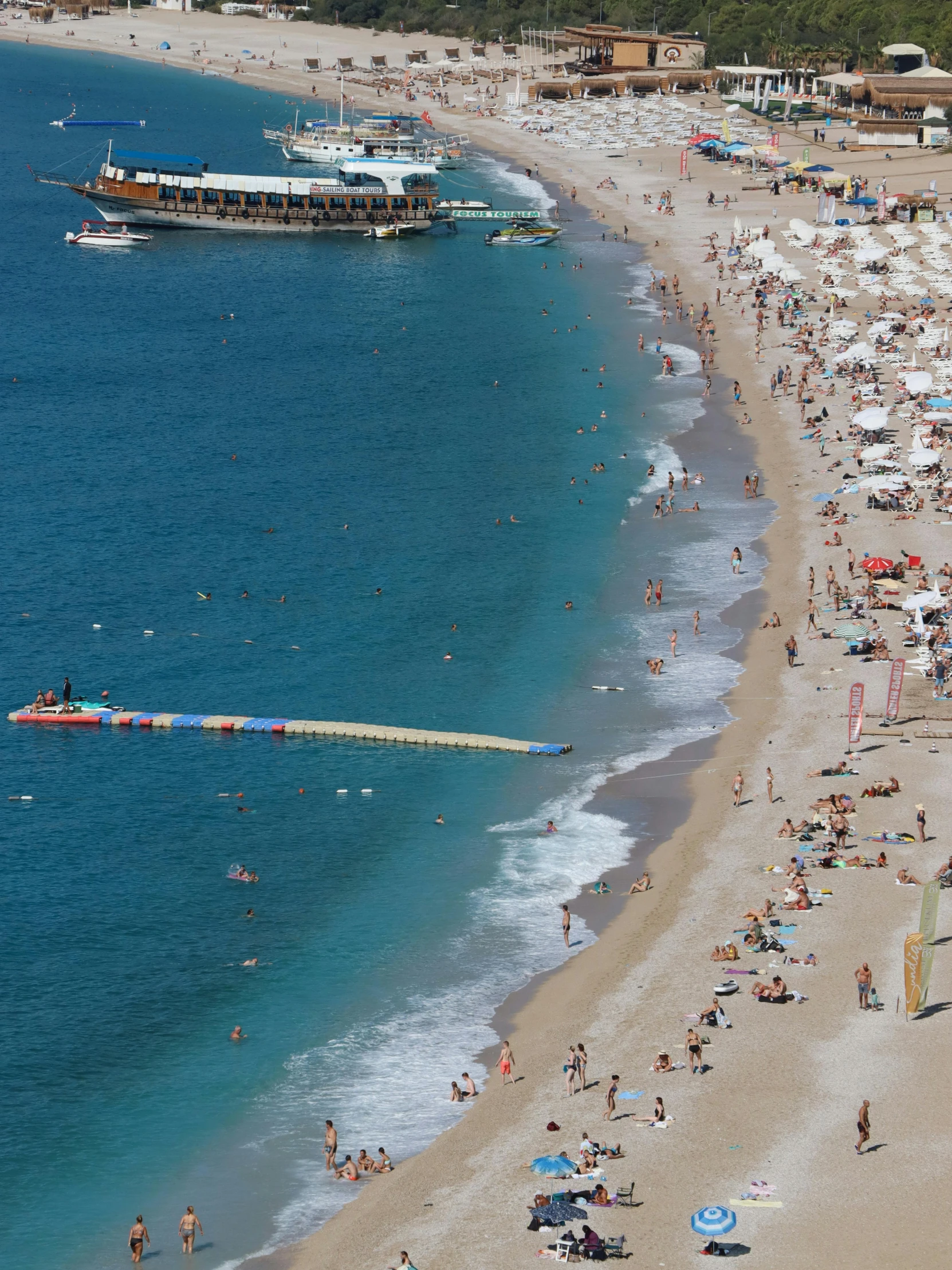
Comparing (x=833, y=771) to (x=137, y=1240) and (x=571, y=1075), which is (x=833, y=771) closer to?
(x=571, y=1075)

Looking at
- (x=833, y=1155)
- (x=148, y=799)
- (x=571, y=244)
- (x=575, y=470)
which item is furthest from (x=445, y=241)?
(x=833, y=1155)

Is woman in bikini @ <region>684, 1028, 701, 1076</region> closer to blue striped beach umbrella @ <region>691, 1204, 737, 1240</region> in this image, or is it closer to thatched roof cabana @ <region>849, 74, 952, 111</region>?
blue striped beach umbrella @ <region>691, 1204, 737, 1240</region>

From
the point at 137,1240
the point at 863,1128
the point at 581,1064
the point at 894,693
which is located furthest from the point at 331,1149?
the point at 894,693

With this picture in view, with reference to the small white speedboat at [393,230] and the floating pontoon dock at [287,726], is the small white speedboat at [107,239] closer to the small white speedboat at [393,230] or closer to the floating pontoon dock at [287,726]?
the small white speedboat at [393,230]

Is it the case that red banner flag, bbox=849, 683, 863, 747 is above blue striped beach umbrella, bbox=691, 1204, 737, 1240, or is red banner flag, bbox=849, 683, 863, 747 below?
above

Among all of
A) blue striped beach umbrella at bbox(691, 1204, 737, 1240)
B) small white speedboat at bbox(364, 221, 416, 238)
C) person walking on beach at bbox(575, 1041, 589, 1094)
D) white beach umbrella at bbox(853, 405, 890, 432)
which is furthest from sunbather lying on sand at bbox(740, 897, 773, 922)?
small white speedboat at bbox(364, 221, 416, 238)

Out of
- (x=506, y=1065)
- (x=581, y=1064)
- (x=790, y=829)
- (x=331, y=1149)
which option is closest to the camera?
(x=331, y=1149)
